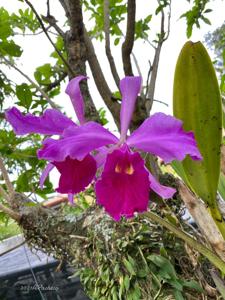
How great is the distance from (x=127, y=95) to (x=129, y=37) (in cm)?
39

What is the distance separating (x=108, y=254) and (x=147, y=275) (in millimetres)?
106

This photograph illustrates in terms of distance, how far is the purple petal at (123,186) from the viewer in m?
0.36

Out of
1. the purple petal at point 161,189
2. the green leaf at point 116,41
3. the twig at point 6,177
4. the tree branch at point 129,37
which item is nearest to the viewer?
the purple petal at point 161,189

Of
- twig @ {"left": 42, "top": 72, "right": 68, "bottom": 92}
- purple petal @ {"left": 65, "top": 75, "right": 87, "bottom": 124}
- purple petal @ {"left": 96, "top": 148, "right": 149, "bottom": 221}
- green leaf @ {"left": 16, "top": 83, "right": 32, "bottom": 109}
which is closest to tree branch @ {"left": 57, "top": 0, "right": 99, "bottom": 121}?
green leaf @ {"left": 16, "top": 83, "right": 32, "bottom": 109}

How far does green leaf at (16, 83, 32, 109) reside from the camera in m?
0.90

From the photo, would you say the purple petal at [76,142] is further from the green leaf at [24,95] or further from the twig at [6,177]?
the twig at [6,177]

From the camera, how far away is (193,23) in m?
1.09

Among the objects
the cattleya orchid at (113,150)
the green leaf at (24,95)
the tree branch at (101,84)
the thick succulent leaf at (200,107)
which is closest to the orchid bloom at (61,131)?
the cattleya orchid at (113,150)

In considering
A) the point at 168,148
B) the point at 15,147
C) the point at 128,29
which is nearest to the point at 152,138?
the point at 168,148

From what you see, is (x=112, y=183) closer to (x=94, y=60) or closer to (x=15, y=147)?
(x=94, y=60)

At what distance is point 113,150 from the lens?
1.30 feet

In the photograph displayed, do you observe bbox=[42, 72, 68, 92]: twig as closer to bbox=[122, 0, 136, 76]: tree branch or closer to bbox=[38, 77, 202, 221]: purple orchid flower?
bbox=[122, 0, 136, 76]: tree branch

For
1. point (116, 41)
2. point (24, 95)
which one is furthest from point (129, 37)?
point (116, 41)

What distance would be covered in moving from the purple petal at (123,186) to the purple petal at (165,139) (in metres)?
0.02
